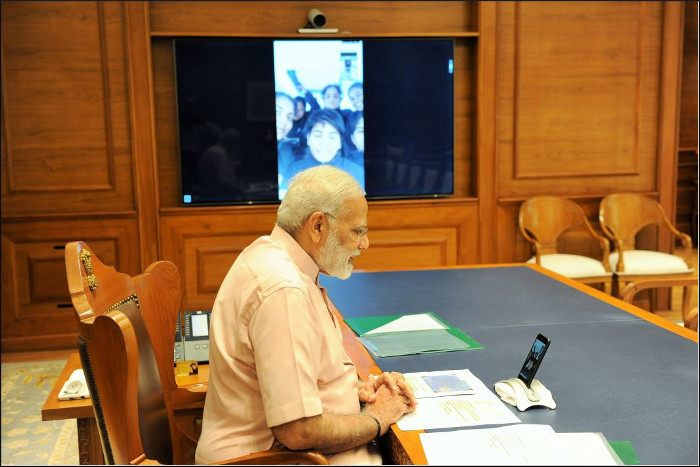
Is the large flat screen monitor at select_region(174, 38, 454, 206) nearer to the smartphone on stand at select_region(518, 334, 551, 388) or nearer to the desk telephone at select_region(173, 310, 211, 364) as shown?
the desk telephone at select_region(173, 310, 211, 364)

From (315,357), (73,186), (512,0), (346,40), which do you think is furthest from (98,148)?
(315,357)

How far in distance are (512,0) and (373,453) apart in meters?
4.11

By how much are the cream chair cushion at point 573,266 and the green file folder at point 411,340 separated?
2.42 m

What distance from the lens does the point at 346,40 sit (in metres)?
4.90

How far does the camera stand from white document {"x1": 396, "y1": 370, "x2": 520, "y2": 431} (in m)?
1.62

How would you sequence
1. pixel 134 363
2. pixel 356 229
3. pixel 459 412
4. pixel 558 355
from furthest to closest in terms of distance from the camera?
pixel 558 355 < pixel 356 229 < pixel 459 412 < pixel 134 363

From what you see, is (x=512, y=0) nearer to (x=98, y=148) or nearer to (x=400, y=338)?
(x=98, y=148)

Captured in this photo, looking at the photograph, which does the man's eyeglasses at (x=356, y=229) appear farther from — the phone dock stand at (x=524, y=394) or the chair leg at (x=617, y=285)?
the chair leg at (x=617, y=285)

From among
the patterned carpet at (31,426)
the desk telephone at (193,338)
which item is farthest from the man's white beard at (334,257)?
the patterned carpet at (31,426)

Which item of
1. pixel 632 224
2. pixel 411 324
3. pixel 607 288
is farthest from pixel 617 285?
pixel 411 324

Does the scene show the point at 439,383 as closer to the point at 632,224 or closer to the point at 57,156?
the point at 57,156

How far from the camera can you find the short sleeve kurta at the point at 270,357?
4.99 feet

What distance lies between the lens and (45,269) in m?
4.74

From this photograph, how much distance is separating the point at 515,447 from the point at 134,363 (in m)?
0.79
